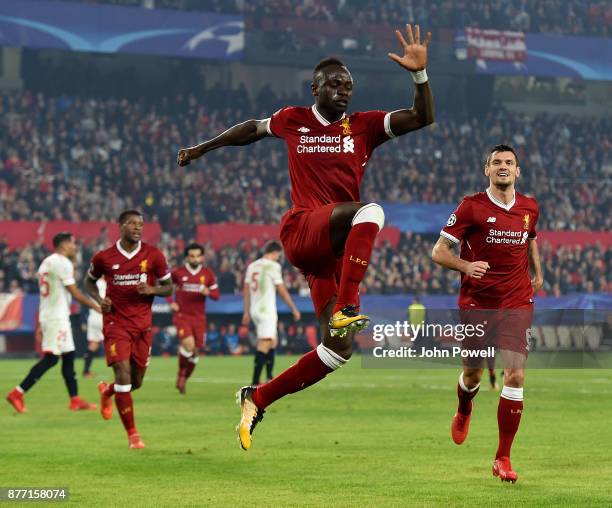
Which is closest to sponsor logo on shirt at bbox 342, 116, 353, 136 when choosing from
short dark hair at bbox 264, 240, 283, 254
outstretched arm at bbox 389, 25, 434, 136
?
outstretched arm at bbox 389, 25, 434, 136

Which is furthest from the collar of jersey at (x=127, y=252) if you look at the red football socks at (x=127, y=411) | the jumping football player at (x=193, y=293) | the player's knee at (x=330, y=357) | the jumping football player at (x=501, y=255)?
the jumping football player at (x=193, y=293)

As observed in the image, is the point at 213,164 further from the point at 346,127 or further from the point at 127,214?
the point at 346,127

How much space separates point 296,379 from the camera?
327 inches

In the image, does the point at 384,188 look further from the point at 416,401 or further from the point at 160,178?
the point at 416,401

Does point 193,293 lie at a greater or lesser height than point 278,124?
lesser

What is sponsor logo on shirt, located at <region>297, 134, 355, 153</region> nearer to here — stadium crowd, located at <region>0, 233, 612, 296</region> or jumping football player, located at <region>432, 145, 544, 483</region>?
jumping football player, located at <region>432, 145, 544, 483</region>

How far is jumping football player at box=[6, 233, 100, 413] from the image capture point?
56.9 feet

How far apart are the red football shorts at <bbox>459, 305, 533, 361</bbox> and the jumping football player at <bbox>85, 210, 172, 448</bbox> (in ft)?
13.3

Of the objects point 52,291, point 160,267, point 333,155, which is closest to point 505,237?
point 333,155

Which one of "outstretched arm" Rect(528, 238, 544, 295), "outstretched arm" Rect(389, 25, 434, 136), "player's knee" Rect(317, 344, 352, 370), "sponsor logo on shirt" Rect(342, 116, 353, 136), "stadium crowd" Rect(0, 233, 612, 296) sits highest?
"outstretched arm" Rect(389, 25, 434, 136)

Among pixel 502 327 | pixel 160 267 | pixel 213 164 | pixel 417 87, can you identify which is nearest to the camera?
pixel 417 87

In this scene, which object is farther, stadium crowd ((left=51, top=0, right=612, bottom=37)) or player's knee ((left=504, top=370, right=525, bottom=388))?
stadium crowd ((left=51, top=0, right=612, bottom=37))

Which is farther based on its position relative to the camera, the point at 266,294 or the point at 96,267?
the point at 266,294

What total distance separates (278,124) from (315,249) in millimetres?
A: 1107
